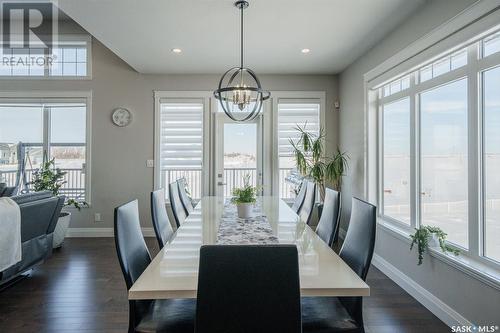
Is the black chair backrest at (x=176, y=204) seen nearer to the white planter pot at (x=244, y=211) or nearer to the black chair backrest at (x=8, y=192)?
the white planter pot at (x=244, y=211)

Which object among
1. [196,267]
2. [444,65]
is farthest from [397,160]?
[196,267]

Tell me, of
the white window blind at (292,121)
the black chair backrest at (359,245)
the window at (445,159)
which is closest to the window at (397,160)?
the window at (445,159)

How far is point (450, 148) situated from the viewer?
8.07 ft

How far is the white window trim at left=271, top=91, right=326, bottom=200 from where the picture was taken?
195 inches

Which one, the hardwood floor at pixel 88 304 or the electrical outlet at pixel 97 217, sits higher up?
the electrical outlet at pixel 97 217

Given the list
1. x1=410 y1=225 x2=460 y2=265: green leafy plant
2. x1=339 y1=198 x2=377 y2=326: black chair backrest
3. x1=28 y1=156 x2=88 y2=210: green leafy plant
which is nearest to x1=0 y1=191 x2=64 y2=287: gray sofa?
x1=28 y1=156 x2=88 y2=210: green leafy plant

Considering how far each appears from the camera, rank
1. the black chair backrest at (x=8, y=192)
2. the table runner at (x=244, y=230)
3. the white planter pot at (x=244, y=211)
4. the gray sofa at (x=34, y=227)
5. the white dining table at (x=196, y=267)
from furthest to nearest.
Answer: the black chair backrest at (x=8, y=192)
the gray sofa at (x=34, y=227)
the white planter pot at (x=244, y=211)
the table runner at (x=244, y=230)
the white dining table at (x=196, y=267)

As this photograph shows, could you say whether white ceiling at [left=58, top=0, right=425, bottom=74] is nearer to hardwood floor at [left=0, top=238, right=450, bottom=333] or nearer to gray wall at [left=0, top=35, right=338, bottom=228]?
gray wall at [left=0, top=35, right=338, bottom=228]

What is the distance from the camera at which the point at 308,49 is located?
380 centimetres

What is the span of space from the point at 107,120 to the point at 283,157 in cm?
306

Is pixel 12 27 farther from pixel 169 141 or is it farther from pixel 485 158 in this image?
pixel 485 158

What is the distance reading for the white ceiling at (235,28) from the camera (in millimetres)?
2717

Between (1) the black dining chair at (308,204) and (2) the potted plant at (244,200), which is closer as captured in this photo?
(2) the potted plant at (244,200)

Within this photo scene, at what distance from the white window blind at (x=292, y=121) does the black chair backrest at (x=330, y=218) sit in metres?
2.74
